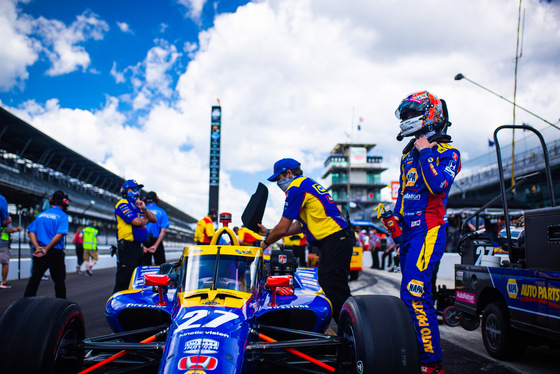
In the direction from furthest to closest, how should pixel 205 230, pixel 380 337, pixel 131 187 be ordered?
pixel 205 230 < pixel 131 187 < pixel 380 337

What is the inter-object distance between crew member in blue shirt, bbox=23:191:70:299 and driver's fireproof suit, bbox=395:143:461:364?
414 cm

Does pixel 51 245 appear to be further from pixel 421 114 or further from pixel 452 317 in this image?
pixel 452 317

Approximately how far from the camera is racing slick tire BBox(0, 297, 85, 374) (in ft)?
7.78

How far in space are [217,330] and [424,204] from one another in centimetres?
165

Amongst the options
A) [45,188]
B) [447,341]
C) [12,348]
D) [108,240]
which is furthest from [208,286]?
[45,188]

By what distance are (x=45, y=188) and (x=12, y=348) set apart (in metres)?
30.4

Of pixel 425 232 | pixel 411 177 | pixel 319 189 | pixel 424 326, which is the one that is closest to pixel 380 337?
pixel 424 326

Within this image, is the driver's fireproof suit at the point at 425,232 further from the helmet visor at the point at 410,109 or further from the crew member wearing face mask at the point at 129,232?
the crew member wearing face mask at the point at 129,232

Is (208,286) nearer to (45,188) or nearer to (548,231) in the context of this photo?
(548,231)

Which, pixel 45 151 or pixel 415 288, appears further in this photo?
pixel 45 151

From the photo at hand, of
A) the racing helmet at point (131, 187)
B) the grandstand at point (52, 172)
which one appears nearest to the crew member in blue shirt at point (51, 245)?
the racing helmet at point (131, 187)

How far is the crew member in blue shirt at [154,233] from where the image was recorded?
7.42 metres

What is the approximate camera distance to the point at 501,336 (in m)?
3.94

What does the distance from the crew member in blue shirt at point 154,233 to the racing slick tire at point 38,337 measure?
15.4 ft
